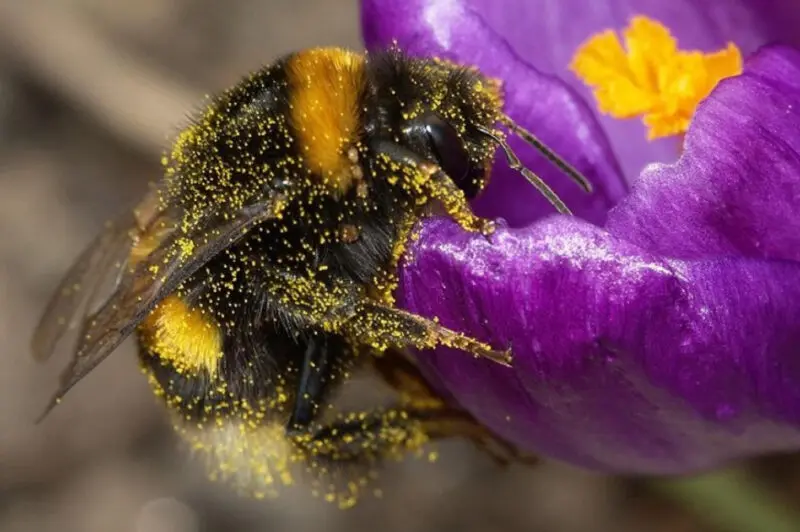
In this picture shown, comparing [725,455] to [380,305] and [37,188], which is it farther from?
[37,188]

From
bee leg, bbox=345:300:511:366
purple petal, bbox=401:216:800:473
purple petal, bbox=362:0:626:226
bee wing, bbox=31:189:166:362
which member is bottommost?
purple petal, bbox=401:216:800:473

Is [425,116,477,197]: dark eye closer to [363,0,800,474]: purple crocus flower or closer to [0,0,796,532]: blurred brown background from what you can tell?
[363,0,800,474]: purple crocus flower

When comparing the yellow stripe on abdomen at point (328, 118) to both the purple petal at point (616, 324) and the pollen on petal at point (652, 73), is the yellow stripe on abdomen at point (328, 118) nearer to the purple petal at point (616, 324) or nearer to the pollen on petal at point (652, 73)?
the purple petal at point (616, 324)

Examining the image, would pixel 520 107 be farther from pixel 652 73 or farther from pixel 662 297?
pixel 662 297

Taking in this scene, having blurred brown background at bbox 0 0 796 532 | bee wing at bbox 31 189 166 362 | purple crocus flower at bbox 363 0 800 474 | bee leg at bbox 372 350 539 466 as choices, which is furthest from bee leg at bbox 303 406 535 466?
blurred brown background at bbox 0 0 796 532

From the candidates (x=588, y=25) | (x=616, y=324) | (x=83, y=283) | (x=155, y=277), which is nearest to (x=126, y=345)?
(x=83, y=283)

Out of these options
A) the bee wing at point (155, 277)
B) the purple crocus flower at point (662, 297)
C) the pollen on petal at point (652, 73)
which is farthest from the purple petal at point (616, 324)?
the pollen on petal at point (652, 73)
